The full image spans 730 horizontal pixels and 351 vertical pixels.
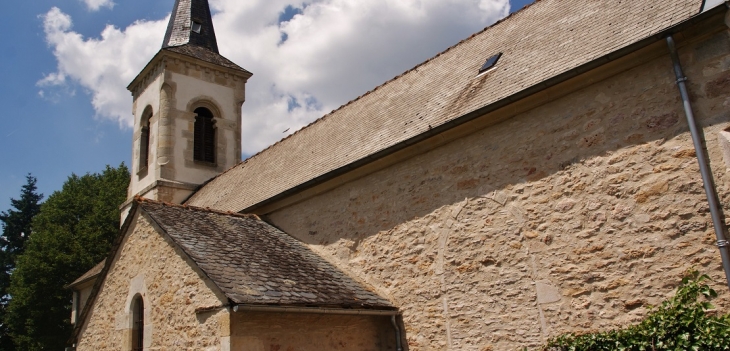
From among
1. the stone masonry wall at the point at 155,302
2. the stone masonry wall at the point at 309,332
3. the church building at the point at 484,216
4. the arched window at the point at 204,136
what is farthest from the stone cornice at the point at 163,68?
the stone masonry wall at the point at 309,332

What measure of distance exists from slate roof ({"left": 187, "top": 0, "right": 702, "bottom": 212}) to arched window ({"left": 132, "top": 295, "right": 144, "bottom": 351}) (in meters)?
3.22

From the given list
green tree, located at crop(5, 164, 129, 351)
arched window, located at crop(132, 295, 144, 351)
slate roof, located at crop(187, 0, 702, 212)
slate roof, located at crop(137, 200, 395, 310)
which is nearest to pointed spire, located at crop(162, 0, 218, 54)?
slate roof, located at crop(187, 0, 702, 212)

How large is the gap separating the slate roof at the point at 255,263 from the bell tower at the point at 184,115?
7.59 m

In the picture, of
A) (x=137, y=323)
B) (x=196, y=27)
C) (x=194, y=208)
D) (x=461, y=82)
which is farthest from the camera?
(x=196, y=27)

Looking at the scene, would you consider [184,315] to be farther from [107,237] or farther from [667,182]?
[107,237]

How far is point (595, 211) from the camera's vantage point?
274 inches

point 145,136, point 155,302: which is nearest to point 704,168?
point 155,302

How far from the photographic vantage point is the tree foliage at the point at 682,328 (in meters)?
5.64

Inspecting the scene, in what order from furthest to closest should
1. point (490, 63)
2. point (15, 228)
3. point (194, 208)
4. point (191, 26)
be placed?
point (15, 228) < point (191, 26) < point (194, 208) < point (490, 63)

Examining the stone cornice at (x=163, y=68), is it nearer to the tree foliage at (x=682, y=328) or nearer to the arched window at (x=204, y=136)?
the arched window at (x=204, y=136)

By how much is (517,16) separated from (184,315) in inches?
282

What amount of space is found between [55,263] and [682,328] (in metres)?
22.3

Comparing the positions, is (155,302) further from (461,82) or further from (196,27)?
(196,27)

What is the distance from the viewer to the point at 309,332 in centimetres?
786
